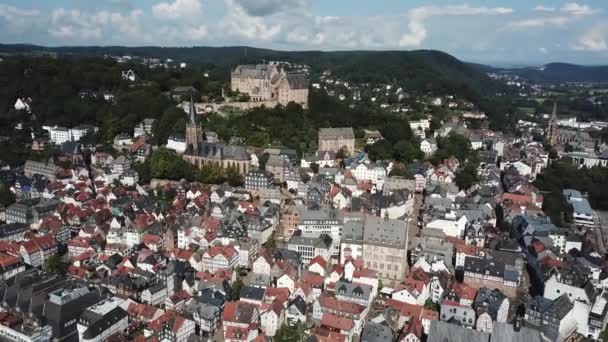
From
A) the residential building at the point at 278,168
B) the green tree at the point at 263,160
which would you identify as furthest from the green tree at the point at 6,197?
the residential building at the point at 278,168

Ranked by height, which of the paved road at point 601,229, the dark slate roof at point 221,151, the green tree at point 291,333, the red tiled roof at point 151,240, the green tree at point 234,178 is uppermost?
the dark slate roof at point 221,151

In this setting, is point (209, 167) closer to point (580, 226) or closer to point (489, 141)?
point (580, 226)

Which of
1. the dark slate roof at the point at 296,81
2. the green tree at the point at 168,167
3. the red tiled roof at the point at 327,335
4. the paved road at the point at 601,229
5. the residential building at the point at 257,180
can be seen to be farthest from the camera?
the dark slate roof at the point at 296,81

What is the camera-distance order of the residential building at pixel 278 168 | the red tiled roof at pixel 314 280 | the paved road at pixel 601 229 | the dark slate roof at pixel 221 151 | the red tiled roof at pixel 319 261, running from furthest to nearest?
the dark slate roof at pixel 221 151, the residential building at pixel 278 168, the paved road at pixel 601 229, the red tiled roof at pixel 319 261, the red tiled roof at pixel 314 280

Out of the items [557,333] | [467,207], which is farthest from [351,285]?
[467,207]

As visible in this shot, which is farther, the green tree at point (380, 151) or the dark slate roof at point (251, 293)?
the green tree at point (380, 151)

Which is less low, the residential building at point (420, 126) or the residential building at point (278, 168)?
the residential building at point (420, 126)

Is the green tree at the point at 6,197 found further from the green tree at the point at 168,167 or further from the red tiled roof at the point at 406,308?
the red tiled roof at the point at 406,308
